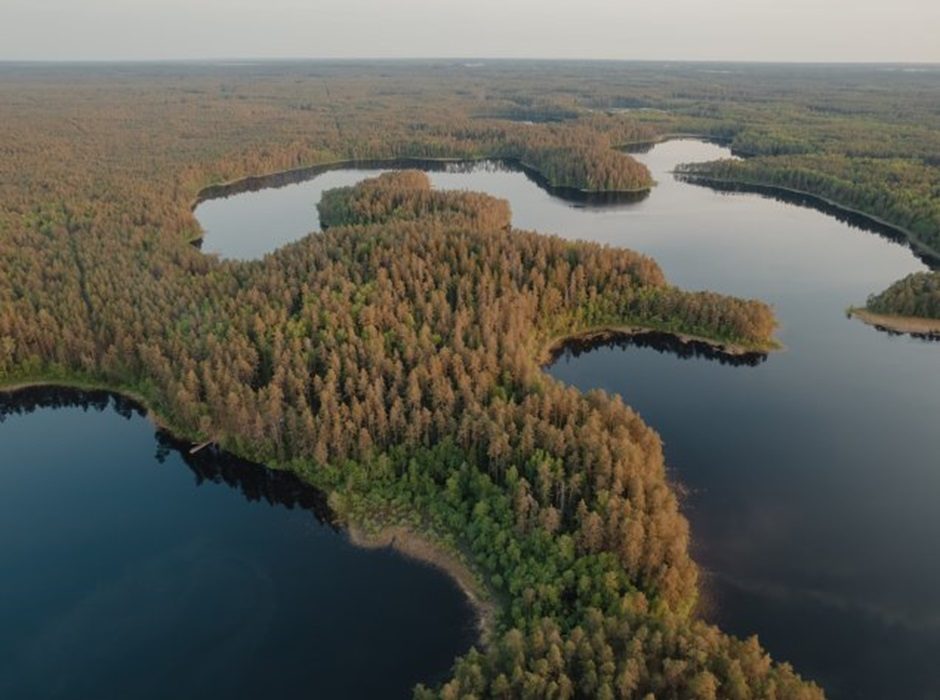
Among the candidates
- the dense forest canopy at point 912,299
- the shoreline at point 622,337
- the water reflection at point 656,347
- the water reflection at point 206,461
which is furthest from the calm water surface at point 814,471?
the water reflection at point 206,461

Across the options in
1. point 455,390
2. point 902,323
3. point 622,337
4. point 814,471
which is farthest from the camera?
point 902,323

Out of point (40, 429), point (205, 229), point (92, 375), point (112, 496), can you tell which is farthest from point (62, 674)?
point (205, 229)

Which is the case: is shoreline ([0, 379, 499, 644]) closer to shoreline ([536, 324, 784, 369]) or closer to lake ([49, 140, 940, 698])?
lake ([49, 140, 940, 698])

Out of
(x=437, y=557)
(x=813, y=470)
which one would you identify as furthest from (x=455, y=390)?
(x=813, y=470)

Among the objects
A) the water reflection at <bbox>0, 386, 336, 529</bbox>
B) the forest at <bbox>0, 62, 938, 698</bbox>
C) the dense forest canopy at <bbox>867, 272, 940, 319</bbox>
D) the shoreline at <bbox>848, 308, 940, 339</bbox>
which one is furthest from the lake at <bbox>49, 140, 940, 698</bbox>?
the water reflection at <bbox>0, 386, 336, 529</bbox>

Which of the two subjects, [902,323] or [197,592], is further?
[902,323]

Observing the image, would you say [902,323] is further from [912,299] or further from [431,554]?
[431,554]

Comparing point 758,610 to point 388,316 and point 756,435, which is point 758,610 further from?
point 388,316

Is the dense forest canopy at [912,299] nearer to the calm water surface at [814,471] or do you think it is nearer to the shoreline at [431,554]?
the calm water surface at [814,471]
